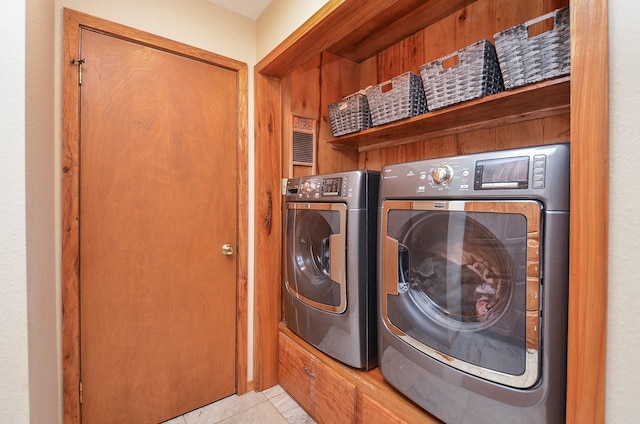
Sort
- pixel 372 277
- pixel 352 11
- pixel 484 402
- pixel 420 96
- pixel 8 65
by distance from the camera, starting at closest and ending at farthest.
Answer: pixel 8 65 → pixel 484 402 → pixel 352 11 → pixel 372 277 → pixel 420 96

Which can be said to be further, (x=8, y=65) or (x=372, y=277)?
(x=372, y=277)

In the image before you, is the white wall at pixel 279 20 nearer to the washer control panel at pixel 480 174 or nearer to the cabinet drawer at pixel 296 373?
the washer control panel at pixel 480 174

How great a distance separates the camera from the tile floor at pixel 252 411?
1.66 meters

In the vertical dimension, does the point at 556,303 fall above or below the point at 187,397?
above

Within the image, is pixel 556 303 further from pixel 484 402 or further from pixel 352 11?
pixel 352 11

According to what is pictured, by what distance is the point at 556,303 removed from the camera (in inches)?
30.8

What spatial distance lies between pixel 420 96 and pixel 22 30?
1.56 m

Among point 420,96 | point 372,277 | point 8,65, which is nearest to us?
point 8,65

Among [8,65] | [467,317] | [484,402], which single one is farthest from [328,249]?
[8,65]

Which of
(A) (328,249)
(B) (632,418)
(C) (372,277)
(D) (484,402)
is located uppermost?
(A) (328,249)

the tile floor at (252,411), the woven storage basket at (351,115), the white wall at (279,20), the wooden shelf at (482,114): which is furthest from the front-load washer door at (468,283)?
the white wall at (279,20)

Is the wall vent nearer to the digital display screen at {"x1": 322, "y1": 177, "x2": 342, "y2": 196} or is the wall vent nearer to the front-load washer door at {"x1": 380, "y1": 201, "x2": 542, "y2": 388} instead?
the digital display screen at {"x1": 322, "y1": 177, "x2": 342, "y2": 196}

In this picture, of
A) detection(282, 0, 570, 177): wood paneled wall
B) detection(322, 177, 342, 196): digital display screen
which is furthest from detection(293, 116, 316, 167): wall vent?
detection(322, 177, 342, 196): digital display screen

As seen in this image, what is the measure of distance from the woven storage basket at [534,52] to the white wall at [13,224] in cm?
160
